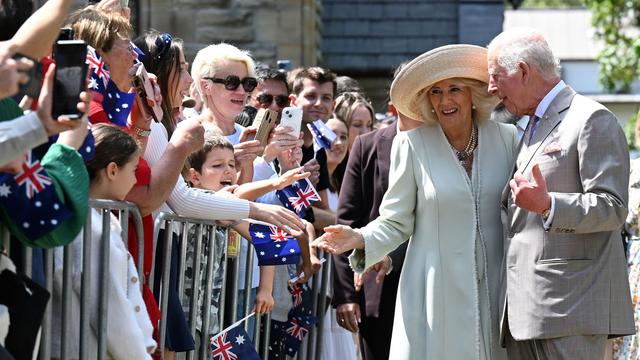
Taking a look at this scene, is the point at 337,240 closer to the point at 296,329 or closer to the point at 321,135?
the point at 296,329

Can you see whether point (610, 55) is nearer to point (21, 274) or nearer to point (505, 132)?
point (505, 132)

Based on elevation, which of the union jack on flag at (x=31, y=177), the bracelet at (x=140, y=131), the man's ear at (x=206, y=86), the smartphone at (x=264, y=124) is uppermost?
the man's ear at (x=206, y=86)

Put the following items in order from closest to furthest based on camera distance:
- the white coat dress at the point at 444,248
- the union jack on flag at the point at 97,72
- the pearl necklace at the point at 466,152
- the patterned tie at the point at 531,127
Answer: the union jack on flag at the point at 97,72 < the patterned tie at the point at 531,127 < the white coat dress at the point at 444,248 < the pearl necklace at the point at 466,152

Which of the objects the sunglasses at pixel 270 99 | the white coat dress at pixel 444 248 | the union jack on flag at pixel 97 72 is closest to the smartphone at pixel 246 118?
the sunglasses at pixel 270 99

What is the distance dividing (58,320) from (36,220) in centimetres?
73

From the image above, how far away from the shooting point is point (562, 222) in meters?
5.83

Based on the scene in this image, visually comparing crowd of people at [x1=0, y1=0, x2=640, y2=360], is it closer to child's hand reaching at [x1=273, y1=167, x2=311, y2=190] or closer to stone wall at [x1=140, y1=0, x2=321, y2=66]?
child's hand reaching at [x1=273, y1=167, x2=311, y2=190]

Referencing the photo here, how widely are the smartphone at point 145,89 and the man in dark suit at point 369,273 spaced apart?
172 centimetres

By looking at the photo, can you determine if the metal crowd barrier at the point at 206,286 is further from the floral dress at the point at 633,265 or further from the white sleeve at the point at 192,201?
the floral dress at the point at 633,265

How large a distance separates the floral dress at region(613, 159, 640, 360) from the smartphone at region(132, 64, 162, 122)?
337cm

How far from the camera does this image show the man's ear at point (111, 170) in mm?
5172

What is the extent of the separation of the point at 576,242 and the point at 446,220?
71cm

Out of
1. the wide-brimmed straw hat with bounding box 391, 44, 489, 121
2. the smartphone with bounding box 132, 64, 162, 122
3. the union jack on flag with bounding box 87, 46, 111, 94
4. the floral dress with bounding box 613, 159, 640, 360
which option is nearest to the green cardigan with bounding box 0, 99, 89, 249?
the union jack on flag with bounding box 87, 46, 111, 94

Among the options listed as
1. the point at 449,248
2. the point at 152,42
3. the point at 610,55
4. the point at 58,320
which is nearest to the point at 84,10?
the point at 152,42
